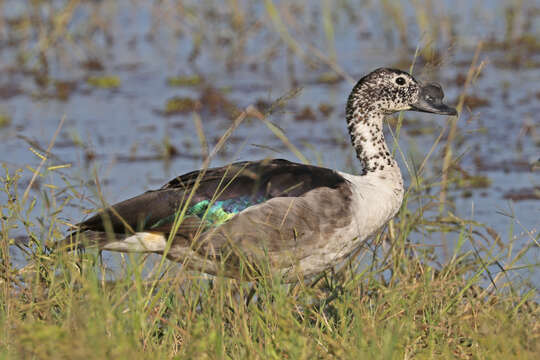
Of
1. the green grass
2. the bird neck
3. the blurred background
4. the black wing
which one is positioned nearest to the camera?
the green grass

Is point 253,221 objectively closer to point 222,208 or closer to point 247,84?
point 222,208

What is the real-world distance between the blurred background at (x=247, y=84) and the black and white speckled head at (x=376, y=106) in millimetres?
1231

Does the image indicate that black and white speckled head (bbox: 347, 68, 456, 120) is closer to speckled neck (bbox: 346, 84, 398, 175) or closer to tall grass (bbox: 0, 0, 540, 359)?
speckled neck (bbox: 346, 84, 398, 175)

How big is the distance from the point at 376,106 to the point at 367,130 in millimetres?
138

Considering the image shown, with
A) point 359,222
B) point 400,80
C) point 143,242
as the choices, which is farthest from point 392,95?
point 143,242

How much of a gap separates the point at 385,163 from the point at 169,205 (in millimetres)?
1142

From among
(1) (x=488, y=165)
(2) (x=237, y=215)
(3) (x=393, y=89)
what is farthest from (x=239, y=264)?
(1) (x=488, y=165)

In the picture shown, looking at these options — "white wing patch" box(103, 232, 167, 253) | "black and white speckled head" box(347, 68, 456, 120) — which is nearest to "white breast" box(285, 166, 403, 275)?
"black and white speckled head" box(347, 68, 456, 120)

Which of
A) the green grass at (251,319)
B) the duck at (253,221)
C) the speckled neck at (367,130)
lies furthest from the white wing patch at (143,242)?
the speckled neck at (367,130)

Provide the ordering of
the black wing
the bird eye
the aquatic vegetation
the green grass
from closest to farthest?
the green grass
the black wing
the bird eye
the aquatic vegetation

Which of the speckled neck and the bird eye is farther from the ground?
the bird eye

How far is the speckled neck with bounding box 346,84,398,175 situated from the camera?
4.99 m

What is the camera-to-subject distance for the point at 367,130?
505cm

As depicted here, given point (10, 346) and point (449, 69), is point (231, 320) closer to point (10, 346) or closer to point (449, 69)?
point (10, 346)
